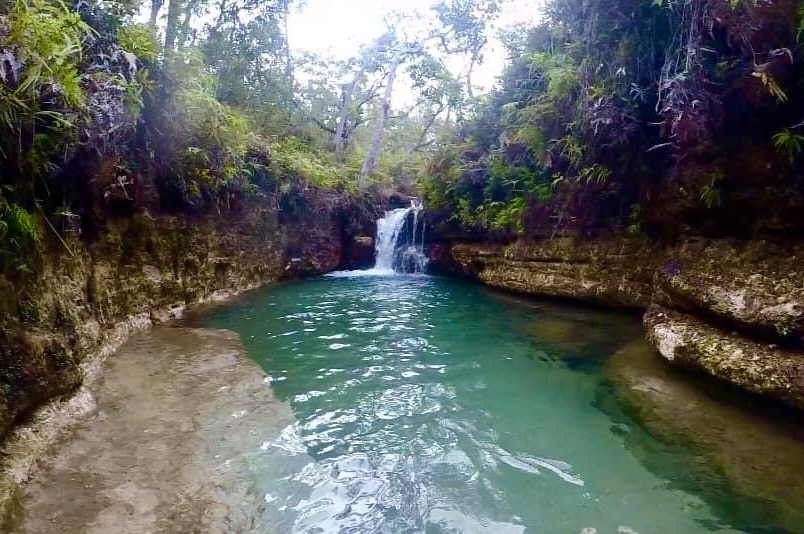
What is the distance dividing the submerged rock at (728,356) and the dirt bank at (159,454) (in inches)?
175

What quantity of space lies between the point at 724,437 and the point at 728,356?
3.47ft

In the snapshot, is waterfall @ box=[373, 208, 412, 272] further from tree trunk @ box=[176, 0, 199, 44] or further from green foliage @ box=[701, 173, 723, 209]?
green foliage @ box=[701, 173, 723, 209]

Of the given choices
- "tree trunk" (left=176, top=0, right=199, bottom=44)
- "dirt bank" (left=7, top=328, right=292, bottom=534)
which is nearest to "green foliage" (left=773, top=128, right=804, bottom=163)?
"dirt bank" (left=7, top=328, right=292, bottom=534)

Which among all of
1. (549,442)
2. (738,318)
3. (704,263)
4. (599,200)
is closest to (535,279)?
(599,200)

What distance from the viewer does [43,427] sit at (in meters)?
3.45

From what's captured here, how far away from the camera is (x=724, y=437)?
3736mm

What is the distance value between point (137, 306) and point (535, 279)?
819 centimetres

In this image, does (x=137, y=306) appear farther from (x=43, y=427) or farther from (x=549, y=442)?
(x=549, y=442)

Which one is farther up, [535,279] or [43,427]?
[535,279]

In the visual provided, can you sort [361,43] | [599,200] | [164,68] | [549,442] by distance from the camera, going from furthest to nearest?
[361,43]
[599,200]
[164,68]
[549,442]

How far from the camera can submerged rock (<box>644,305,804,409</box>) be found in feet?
12.8

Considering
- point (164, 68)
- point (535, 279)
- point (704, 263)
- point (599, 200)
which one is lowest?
point (535, 279)

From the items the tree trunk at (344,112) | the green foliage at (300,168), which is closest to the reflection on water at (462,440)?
the green foliage at (300,168)

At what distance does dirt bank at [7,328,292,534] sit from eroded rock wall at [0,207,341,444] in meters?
0.50
